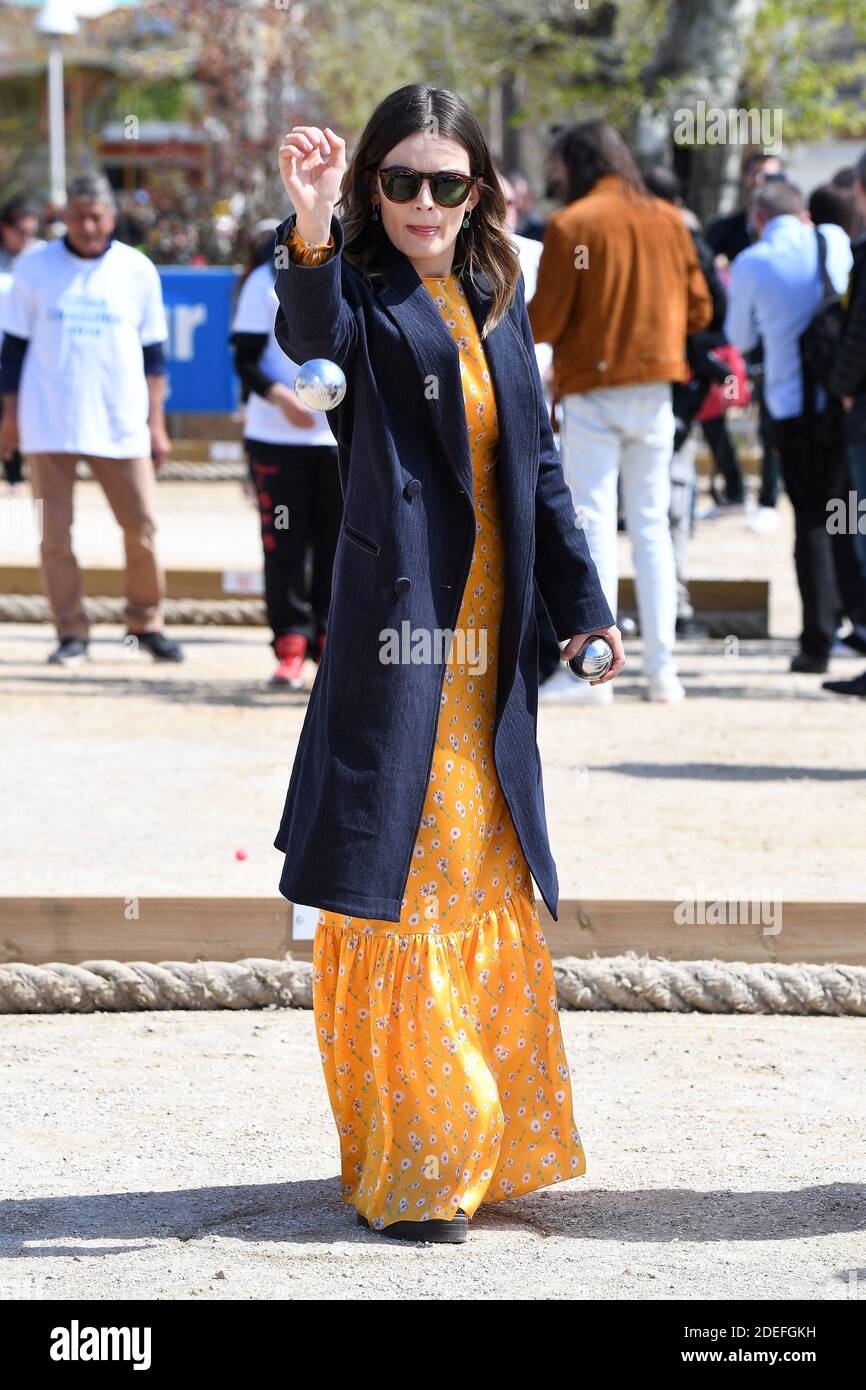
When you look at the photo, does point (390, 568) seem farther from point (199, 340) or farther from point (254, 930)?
point (199, 340)

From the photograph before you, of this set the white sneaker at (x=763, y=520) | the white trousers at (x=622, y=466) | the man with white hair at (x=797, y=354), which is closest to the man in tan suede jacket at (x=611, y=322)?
the white trousers at (x=622, y=466)

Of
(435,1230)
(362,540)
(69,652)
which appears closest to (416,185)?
(362,540)

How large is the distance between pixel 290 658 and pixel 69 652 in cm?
142

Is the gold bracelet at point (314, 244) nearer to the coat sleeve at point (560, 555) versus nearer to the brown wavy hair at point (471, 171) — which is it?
the brown wavy hair at point (471, 171)

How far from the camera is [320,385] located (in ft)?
10.6

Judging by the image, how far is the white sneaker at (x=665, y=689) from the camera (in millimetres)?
8969

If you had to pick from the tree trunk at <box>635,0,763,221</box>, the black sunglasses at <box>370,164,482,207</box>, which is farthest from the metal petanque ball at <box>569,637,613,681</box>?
the tree trunk at <box>635,0,763,221</box>

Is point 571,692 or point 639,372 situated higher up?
point 639,372

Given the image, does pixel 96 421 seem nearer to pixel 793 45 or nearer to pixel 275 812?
pixel 275 812

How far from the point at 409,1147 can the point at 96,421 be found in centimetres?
623

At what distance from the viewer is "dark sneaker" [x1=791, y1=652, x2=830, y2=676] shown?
31.8 ft

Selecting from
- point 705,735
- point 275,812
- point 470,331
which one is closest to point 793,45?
point 705,735

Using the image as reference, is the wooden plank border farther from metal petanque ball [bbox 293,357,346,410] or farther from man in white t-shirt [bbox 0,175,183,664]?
man in white t-shirt [bbox 0,175,183,664]

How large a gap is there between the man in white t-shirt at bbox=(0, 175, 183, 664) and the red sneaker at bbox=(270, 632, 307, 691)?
3.20 feet
